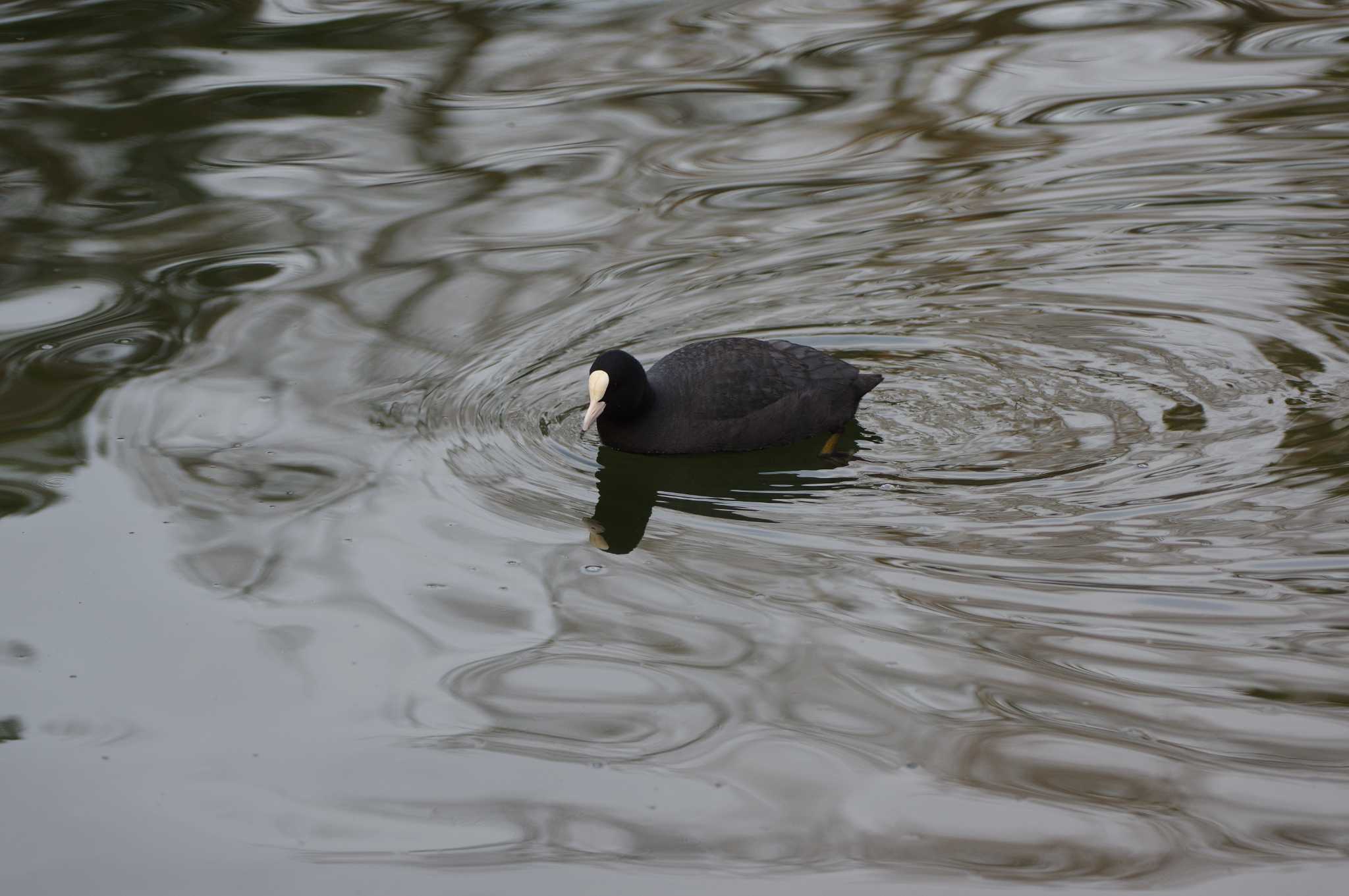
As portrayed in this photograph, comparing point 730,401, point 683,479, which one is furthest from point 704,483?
point 730,401

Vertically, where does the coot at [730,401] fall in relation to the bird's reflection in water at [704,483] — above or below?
above

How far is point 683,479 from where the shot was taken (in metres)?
5.88

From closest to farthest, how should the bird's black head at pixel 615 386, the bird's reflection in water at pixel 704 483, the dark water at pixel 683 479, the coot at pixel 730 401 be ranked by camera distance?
the dark water at pixel 683 479
the bird's reflection in water at pixel 704 483
the bird's black head at pixel 615 386
the coot at pixel 730 401

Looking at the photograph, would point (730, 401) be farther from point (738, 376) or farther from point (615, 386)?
point (615, 386)

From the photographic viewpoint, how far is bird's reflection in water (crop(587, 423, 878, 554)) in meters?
5.54

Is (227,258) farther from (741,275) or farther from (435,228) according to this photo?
(741,275)

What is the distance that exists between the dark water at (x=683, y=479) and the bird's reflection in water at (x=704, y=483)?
0.09ft

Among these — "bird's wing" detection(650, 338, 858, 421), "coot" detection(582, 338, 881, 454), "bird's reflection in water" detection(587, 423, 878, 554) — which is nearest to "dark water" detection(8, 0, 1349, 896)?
"bird's reflection in water" detection(587, 423, 878, 554)

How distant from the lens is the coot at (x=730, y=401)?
5910mm

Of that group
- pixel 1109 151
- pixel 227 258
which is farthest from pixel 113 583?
pixel 1109 151

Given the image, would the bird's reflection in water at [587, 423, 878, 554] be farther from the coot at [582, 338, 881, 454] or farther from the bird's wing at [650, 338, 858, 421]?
the bird's wing at [650, 338, 858, 421]

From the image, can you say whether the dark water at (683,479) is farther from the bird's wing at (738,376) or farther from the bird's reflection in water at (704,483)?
the bird's wing at (738,376)

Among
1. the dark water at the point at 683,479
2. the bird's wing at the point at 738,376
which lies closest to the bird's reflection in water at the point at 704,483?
the dark water at the point at 683,479

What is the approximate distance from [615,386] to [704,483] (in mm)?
493
